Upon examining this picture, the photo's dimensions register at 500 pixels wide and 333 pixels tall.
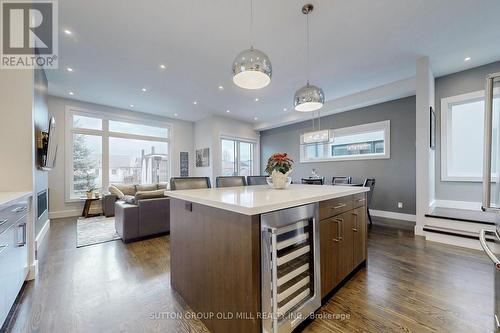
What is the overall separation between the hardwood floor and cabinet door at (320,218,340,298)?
18cm

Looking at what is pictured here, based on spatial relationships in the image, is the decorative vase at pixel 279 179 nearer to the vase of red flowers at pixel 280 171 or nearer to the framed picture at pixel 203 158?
the vase of red flowers at pixel 280 171

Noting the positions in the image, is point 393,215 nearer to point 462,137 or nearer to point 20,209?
point 462,137

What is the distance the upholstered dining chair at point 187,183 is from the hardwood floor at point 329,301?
3.23ft

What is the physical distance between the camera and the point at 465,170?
3977 millimetres

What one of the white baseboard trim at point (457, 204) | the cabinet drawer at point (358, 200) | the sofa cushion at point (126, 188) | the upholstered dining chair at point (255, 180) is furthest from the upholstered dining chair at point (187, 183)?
the white baseboard trim at point (457, 204)

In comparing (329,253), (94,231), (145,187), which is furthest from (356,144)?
(94,231)

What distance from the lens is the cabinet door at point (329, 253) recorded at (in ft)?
5.37

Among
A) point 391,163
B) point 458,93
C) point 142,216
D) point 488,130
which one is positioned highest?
point 458,93

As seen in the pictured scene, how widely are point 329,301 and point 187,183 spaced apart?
6.33ft

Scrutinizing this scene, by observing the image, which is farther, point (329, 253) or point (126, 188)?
point (126, 188)

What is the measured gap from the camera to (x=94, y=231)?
153 inches

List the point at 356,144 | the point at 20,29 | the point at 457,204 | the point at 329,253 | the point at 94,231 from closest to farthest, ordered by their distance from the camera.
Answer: the point at 329,253
the point at 20,29
the point at 94,231
the point at 457,204
the point at 356,144

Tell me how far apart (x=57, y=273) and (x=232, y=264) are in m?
2.38

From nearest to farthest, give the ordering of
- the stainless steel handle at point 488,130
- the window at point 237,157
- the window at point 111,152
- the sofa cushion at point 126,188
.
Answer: the stainless steel handle at point 488,130 → the window at point 111,152 → the sofa cushion at point 126,188 → the window at point 237,157
